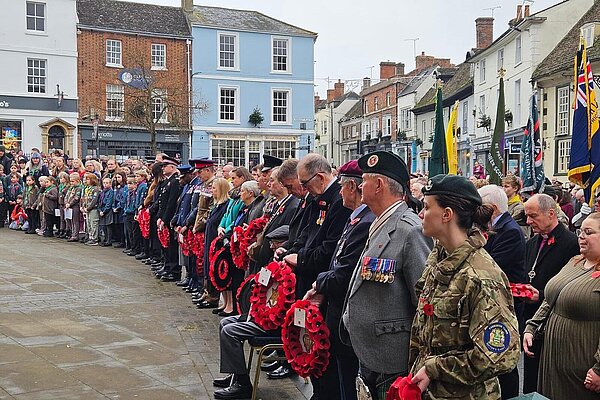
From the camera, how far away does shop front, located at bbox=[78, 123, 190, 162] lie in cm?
3769

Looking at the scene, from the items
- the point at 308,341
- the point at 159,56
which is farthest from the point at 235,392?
the point at 159,56

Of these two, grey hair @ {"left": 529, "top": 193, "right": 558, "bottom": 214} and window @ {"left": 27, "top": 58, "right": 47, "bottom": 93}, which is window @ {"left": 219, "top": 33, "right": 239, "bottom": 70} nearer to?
window @ {"left": 27, "top": 58, "right": 47, "bottom": 93}

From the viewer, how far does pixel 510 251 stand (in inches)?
224

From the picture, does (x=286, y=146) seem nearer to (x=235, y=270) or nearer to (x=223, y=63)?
(x=223, y=63)

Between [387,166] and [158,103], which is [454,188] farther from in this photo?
[158,103]

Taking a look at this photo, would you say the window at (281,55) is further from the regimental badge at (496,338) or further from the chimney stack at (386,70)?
the regimental badge at (496,338)

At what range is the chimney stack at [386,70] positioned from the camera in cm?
5881

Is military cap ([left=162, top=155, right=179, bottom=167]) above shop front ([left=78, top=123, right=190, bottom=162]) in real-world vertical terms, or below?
below

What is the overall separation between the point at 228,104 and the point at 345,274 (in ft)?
124

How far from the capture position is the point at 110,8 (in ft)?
131

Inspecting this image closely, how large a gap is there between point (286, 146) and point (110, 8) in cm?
1315

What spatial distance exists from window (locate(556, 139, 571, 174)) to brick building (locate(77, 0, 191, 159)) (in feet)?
62.3

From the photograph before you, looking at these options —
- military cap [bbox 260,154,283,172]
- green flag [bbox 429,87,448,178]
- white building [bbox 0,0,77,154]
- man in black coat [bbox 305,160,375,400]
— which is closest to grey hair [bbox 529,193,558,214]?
man in black coat [bbox 305,160,375,400]

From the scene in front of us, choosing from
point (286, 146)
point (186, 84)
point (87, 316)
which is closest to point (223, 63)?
point (186, 84)
